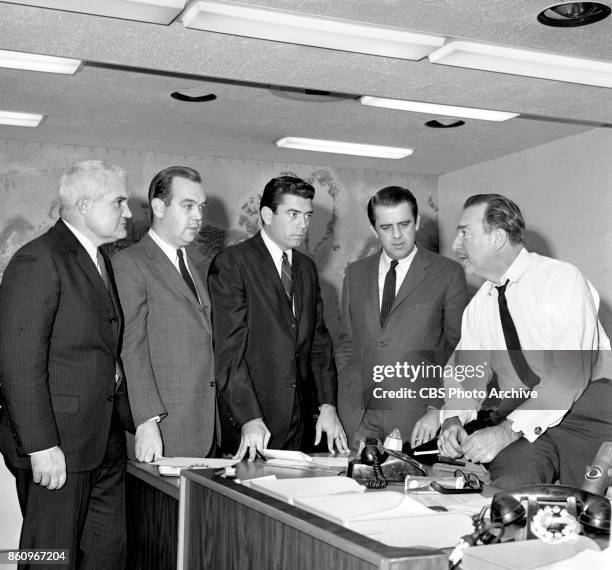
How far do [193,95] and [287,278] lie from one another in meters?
1.67

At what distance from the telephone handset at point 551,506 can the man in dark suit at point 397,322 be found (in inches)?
75.0

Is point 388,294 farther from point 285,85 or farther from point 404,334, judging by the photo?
point 285,85

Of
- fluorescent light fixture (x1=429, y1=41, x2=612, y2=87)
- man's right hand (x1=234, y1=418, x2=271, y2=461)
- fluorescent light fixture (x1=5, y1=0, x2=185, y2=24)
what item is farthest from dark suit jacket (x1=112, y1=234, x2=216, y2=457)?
fluorescent light fixture (x1=429, y1=41, x2=612, y2=87)

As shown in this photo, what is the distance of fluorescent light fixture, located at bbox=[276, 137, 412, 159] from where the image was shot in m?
5.74

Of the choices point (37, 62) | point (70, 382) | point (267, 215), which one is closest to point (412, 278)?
point (267, 215)

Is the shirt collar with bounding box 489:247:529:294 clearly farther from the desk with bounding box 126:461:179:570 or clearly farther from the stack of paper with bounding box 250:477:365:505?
the desk with bounding box 126:461:179:570

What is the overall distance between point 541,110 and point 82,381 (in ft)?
9.47

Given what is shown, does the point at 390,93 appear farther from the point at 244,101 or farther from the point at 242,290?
the point at 242,290

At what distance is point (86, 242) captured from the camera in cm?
291

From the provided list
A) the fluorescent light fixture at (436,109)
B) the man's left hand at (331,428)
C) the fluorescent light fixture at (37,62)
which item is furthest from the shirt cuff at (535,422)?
the fluorescent light fixture at (37,62)

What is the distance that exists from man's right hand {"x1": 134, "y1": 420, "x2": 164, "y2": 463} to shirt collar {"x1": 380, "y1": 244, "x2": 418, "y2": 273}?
56.6 inches

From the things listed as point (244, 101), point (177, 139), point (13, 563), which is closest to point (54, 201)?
point (177, 139)

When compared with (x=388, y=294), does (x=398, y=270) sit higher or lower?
higher

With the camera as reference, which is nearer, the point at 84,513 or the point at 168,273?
the point at 84,513
